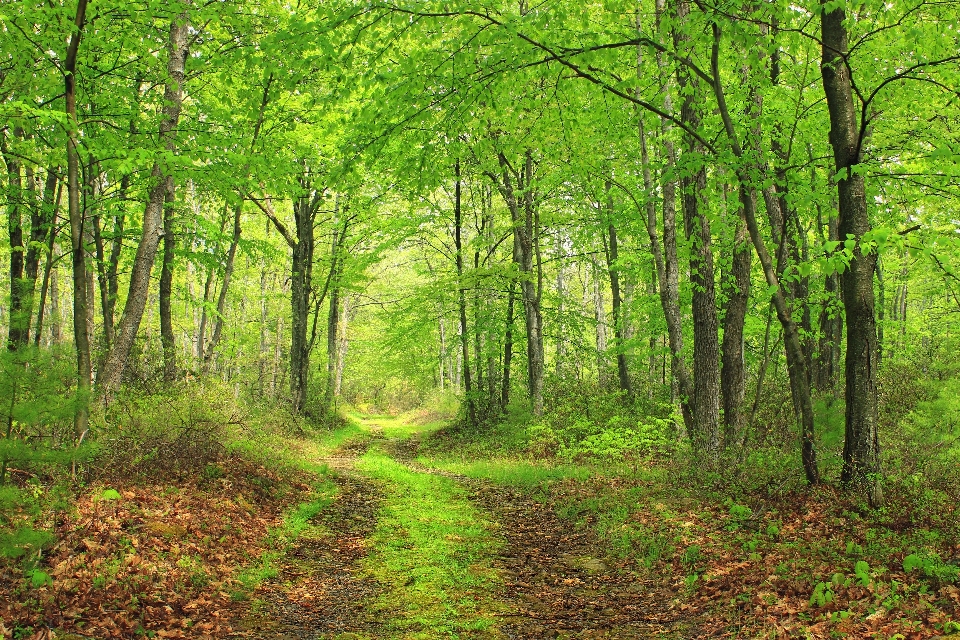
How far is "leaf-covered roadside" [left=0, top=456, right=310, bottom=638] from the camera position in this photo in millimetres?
4773

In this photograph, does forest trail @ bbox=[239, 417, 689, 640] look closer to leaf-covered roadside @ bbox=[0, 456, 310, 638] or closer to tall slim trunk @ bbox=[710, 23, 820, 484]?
leaf-covered roadside @ bbox=[0, 456, 310, 638]

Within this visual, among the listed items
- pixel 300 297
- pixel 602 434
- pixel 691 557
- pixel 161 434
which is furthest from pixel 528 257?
pixel 691 557

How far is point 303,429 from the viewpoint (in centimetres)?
1895

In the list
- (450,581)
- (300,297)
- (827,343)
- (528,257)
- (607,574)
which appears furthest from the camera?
(300,297)

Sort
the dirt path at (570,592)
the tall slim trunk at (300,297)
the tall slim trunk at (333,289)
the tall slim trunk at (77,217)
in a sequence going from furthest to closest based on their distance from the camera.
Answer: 1. the tall slim trunk at (333,289)
2. the tall slim trunk at (300,297)
3. the tall slim trunk at (77,217)
4. the dirt path at (570,592)

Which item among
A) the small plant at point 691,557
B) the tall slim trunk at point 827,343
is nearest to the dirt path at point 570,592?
the small plant at point 691,557

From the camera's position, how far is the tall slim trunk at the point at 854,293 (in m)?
6.69

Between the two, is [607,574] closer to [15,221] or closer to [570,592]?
[570,592]

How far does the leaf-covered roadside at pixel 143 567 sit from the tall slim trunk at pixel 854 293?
704 cm

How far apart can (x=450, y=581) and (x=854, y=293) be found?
5769 mm

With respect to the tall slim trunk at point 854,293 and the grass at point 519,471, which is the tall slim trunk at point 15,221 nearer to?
the grass at point 519,471

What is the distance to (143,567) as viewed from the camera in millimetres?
5660

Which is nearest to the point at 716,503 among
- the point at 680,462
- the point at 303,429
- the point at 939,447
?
the point at 680,462

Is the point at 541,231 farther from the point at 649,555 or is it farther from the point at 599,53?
the point at 649,555
